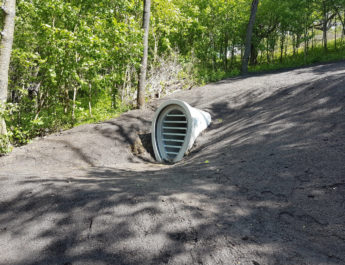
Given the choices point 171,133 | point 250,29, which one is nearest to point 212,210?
point 171,133

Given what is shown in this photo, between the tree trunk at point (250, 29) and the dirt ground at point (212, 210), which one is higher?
the tree trunk at point (250, 29)

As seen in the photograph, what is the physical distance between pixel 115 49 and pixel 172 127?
352 cm

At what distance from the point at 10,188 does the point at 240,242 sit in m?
3.16

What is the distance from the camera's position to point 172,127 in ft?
27.9

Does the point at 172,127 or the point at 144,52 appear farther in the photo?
the point at 144,52

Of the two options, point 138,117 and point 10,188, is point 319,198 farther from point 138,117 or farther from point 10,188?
point 138,117

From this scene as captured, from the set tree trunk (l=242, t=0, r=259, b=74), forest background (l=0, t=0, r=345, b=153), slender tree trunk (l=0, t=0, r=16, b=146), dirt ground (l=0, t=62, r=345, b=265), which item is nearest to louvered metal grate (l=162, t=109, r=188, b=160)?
forest background (l=0, t=0, r=345, b=153)

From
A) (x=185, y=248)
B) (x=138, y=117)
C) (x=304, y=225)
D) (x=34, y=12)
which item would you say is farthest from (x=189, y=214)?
(x=34, y=12)

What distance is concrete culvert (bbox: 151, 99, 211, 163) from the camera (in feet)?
25.3

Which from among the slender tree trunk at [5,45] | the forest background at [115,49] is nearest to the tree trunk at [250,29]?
the forest background at [115,49]

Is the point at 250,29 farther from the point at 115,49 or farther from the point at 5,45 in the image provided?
the point at 5,45

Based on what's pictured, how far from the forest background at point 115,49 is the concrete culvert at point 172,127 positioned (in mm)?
2499

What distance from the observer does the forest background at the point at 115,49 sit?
8.38m

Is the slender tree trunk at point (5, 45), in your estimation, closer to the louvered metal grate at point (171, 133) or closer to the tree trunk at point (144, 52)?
the louvered metal grate at point (171, 133)
